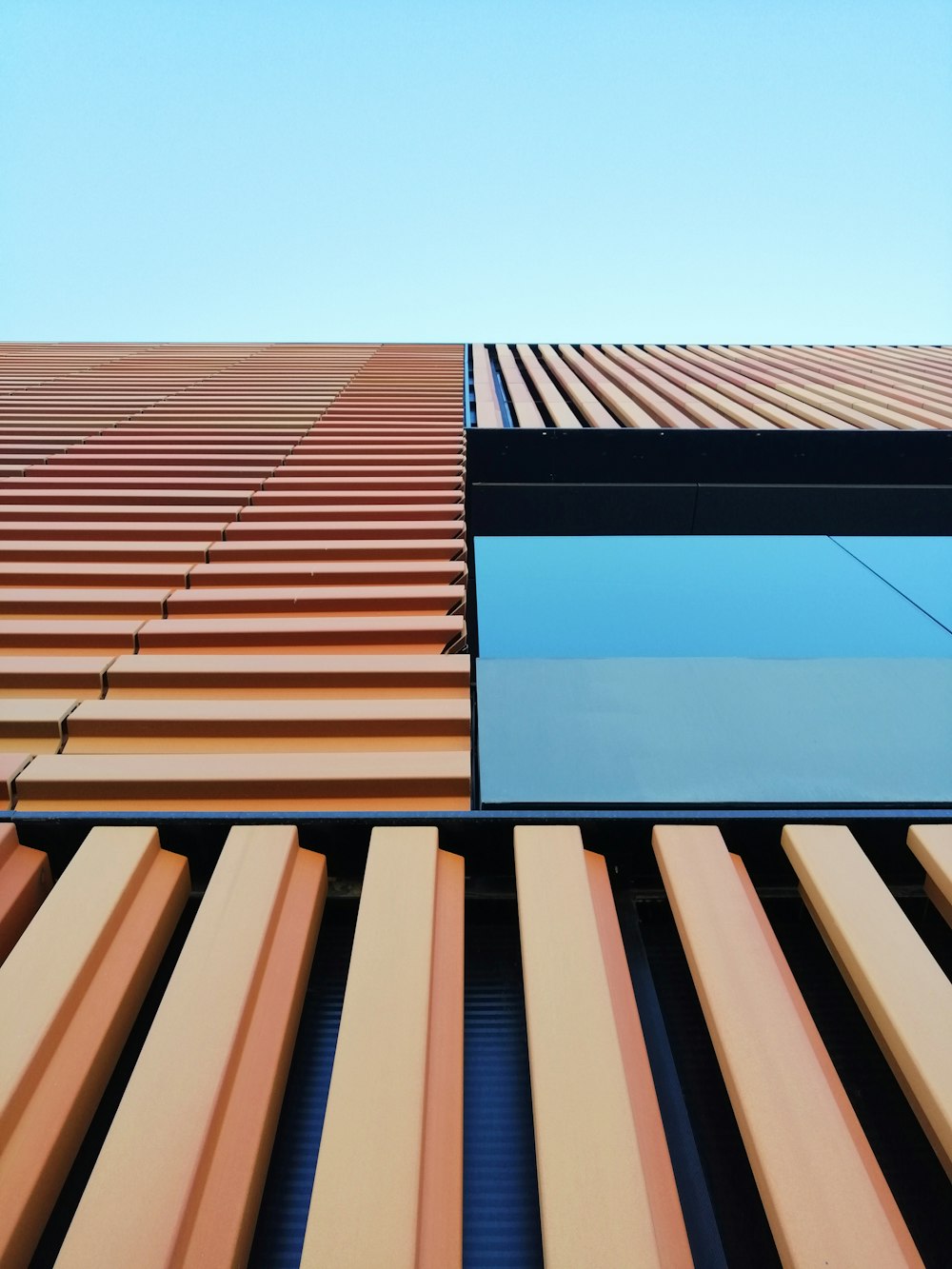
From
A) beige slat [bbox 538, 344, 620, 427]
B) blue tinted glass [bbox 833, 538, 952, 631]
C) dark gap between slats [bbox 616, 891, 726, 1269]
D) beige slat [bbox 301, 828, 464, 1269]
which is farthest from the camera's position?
beige slat [bbox 538, 344, 620, 427]

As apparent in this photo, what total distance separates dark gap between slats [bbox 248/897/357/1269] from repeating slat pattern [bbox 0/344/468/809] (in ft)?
1.11

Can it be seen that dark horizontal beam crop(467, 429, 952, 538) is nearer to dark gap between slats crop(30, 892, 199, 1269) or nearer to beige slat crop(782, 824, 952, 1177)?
beige slat crop(782, 824, 952, 1177)

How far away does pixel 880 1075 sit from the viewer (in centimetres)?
149

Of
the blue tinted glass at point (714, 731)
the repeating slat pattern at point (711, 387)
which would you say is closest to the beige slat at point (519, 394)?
the repeating slat pattern at point (711, 387)

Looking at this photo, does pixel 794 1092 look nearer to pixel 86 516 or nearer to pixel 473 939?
pixel 473 939

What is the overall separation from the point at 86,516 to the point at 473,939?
2.76 metres

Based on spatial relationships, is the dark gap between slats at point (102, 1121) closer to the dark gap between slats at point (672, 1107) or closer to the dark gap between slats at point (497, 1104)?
the dark gap between slats at point (497, 1104)

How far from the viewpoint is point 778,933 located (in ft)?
5.74

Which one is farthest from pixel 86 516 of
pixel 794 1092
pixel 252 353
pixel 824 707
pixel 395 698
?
pixel 252 353

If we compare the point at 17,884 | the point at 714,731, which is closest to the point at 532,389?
the point at 714,731

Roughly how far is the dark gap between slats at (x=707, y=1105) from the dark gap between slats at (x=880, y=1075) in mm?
254

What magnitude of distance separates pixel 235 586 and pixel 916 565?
3312 mm

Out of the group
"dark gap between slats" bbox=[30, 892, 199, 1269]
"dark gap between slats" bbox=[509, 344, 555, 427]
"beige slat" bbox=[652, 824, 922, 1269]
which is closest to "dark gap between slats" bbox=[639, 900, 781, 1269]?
"beige slat" bbox=[652, 824, 922, 1269]

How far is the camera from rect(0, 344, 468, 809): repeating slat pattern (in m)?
2.05
